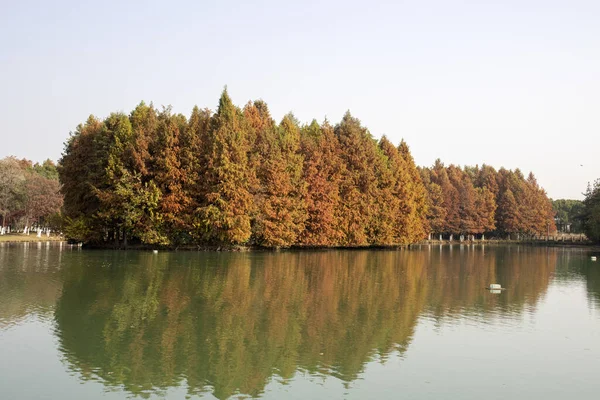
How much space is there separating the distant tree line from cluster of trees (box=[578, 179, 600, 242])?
34129mm

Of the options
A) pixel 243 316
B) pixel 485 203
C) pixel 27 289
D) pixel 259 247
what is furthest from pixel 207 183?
pixel 485 203

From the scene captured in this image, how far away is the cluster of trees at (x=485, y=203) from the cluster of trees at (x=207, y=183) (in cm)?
4669

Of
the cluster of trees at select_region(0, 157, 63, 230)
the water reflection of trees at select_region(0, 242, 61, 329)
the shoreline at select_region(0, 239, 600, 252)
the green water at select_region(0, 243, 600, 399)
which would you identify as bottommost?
the green water at select_region(0, 243, 600, 399)

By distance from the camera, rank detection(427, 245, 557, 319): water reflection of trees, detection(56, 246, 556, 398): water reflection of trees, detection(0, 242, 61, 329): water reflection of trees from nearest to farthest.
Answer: detection(56, 246, 556, 398): water reflection of trees
detection(0, 242, 61, 329): water reflection of trees
detection(427, 245, 557, 319): water reflection of trees

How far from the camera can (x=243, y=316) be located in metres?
24.3

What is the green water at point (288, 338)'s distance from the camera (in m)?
15.2

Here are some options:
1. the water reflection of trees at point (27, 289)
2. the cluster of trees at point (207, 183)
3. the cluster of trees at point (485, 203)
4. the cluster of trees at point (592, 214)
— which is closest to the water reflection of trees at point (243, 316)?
the water reflection of trees at point (27, 289)

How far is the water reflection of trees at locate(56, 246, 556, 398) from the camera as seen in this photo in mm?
16547

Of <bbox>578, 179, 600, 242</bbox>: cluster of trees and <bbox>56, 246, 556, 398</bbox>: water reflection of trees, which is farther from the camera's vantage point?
<bbox>578, 179, 600, 242</bbox>: cluster of trees

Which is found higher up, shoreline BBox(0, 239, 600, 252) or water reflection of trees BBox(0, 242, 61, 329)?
shoreline BBox(0, 239, 600, 252)

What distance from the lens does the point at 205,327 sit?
21.8m

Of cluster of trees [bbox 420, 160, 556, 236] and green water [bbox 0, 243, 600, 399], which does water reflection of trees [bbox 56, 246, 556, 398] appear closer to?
green water [bbox 0, 243, 600, 399]

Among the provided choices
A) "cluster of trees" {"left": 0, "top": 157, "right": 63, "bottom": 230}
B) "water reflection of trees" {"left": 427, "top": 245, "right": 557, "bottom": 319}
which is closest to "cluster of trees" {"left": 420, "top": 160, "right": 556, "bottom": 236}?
"water reflection of trees" {"left": 427, "top": 245, "right": 557, "bottom": 319}

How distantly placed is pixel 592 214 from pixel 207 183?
221 ft
